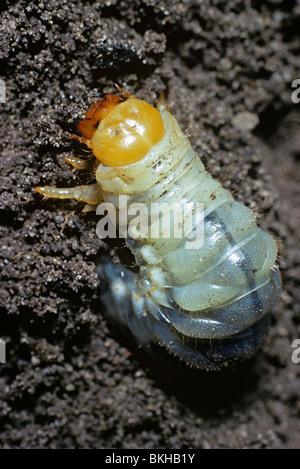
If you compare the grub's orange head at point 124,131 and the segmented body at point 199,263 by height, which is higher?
the grub's orange head at point 124,131

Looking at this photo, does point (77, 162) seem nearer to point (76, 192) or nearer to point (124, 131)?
point (76, 192)

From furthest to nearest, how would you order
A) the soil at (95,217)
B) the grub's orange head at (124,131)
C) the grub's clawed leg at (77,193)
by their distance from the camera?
the soil at (95,217) → the grub's clawed leg at (77,193) → the grub's orange head at (124,131)

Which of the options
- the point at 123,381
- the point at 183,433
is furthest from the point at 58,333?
the point at 183,433

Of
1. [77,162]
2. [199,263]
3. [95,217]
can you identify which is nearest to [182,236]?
[199,263]

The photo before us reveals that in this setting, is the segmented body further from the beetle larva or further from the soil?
the soil

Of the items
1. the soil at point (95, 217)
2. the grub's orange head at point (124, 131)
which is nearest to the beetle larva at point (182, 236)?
the grub's orange head at point (124, 131)

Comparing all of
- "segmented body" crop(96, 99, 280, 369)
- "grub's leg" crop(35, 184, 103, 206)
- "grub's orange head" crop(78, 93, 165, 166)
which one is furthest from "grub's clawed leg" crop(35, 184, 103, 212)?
"grub's orange head" crop(78, 93, 165, 166)

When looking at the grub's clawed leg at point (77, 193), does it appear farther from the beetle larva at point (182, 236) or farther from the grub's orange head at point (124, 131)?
the grub's orange head at point (124, 131)

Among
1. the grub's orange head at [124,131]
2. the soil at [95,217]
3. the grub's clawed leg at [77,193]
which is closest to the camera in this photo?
the grub's orange head at [124,131]
